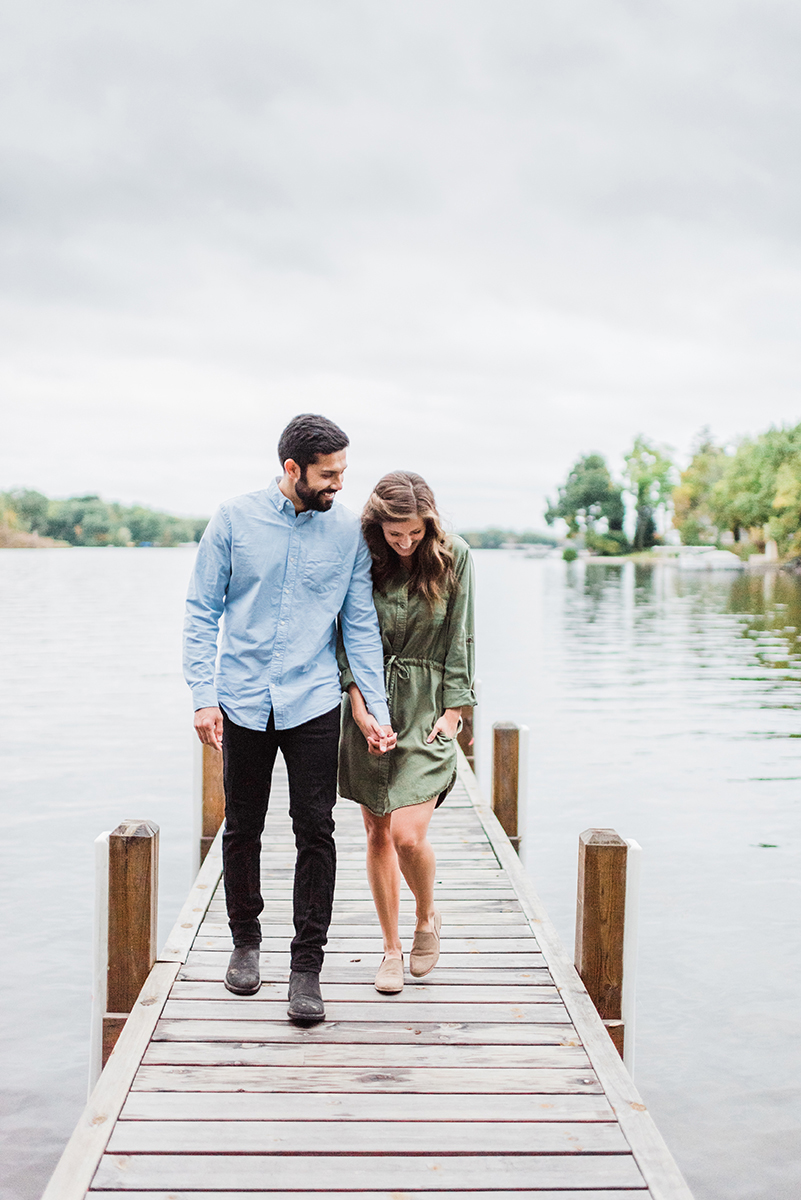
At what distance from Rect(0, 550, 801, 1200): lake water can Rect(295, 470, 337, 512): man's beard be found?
10.7 ft

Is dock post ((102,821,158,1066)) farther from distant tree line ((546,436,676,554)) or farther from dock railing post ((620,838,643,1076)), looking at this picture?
distant tree line ((546,436,676,554))

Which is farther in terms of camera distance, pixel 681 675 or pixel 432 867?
pixel 681 675

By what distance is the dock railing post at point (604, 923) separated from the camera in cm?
412

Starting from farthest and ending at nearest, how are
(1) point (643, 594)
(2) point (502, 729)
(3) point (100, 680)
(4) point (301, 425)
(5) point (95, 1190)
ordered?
(1) point (643, 594)
(3) point (100, 680)
(2) point (502, 729)
(4) point (301, 425)
(5) point (95, 1190)

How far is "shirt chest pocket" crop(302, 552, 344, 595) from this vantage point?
3629 mm

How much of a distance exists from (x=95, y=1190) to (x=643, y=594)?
59960 mm

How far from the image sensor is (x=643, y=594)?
60.9 m

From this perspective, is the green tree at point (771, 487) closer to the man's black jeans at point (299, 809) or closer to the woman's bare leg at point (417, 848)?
the woman's bare leg at point (417, 848)

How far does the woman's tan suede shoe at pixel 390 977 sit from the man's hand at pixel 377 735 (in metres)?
0.96

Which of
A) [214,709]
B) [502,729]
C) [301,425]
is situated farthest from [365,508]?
[502,729]

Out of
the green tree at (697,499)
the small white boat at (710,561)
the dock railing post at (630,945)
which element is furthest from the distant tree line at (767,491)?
the dock railing post at (630,945)

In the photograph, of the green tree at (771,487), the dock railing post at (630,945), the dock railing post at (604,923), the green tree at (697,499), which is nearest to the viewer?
the dock railing post at (604,923)

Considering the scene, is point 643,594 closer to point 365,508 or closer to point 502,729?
point 502,729

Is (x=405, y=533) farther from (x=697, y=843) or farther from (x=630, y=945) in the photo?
(x=697, y=843)
